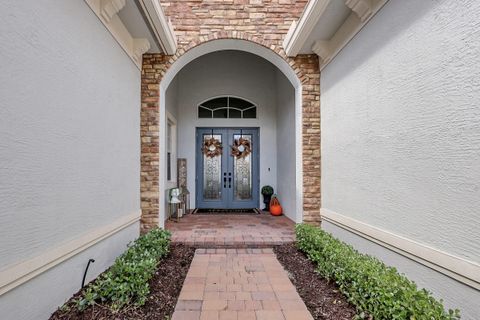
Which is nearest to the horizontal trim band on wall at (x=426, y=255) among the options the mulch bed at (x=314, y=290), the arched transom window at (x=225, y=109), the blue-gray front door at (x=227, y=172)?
the mulch bed at (x=314, y=290)

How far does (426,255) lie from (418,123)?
1.01 meters

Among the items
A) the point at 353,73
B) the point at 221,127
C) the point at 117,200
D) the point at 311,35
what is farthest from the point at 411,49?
the point at 221,127

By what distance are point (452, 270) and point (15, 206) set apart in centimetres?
284

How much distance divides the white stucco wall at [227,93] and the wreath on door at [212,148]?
1.04 ft

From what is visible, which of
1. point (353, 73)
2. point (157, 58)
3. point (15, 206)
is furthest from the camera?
point (157, 58)

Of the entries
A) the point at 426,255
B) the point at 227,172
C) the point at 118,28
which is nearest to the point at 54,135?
the point at 118,28

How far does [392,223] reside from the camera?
261cm

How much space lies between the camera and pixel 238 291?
9.48 feet

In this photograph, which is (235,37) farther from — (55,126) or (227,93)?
(55,126)

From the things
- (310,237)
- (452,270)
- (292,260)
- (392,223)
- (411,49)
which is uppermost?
(411,49)

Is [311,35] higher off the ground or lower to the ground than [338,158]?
higher

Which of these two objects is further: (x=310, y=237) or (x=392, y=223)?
(x=310, y=237)

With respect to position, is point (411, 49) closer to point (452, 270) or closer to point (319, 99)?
point (452, 270)

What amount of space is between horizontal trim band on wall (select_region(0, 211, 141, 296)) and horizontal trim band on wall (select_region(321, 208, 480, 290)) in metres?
2.77
